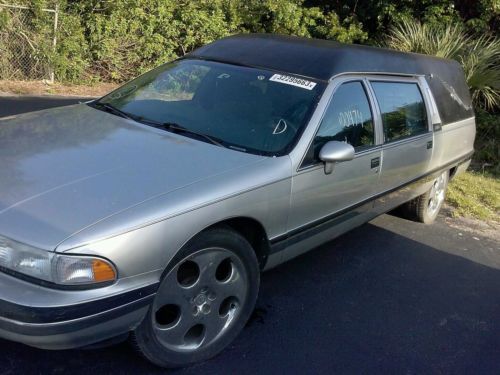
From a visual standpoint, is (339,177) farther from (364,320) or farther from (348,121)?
(364,320)

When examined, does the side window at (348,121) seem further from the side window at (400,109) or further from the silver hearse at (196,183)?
the side window at (400,109)

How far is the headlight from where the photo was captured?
7.72 ft

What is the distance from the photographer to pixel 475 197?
272 inches

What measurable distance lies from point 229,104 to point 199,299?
1406 mm

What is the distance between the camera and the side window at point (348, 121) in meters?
3.65

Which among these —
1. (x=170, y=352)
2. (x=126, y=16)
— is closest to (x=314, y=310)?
(x=170, y=352)

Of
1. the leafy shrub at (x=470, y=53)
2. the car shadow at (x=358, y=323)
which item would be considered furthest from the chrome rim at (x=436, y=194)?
the leafy shrub at (x=470, y=53)

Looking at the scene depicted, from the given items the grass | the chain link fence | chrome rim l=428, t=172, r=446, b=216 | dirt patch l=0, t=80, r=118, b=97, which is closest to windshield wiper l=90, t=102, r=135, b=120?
chrome rim l=428, t=172, r=446, b=216

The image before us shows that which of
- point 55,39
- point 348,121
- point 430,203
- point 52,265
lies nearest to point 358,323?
point 348,121

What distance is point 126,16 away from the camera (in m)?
12.4

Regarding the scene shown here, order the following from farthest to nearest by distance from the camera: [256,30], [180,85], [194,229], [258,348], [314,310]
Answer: [256,30] → [180,85] → [314,310] → [258,348] → [194,229]

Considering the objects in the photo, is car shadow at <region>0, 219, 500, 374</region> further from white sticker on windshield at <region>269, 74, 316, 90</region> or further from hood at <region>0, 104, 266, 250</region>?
white sticker on windshield at <region>269, 74, 316, 90</region>

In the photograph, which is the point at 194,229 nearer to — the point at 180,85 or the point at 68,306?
the point at 68,306

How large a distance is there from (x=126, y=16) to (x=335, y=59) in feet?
31.1
